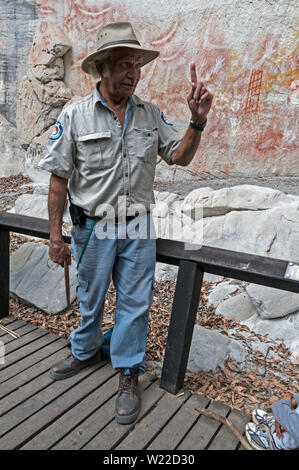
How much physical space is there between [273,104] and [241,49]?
50.2 inches

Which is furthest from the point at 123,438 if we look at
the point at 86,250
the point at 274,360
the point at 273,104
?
the point at 273,104

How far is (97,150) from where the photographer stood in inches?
82.6

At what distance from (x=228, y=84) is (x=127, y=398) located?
6867 mm

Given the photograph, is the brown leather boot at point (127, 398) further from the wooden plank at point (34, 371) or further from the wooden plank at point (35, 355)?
the wooden plank at point (35, 355)

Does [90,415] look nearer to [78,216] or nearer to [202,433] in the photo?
[202,433]

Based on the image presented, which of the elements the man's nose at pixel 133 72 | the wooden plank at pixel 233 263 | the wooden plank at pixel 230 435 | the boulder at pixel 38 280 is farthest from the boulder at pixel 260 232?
the man's nose at pixel 133 72

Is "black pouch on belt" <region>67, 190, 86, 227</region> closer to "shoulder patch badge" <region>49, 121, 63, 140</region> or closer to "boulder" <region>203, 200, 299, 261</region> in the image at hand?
"shoulder patch badge" <region>49, 121, 63, 140</region>

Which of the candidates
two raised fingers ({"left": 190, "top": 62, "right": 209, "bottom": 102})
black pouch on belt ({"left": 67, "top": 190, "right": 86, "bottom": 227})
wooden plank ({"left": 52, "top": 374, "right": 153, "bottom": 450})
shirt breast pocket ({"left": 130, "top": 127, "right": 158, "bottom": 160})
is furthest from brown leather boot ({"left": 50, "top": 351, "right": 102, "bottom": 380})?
two raised fingers ({"left": 190, "top": 62, "right": 209, "bottom": 102})

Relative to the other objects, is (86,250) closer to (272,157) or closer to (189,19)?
(272,157)

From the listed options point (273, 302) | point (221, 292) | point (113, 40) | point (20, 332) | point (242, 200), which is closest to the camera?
point (113, 40)

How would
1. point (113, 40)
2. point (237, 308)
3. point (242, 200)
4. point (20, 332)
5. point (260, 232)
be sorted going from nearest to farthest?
point (113, 40)
point (20, 332)
point (237, 308)
point (260, 232)
point (242, 200)

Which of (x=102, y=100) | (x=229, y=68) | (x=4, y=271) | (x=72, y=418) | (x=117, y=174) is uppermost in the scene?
(x=229, y=68)

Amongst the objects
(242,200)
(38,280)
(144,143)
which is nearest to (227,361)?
(144,143)

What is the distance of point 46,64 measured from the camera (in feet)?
32.2
